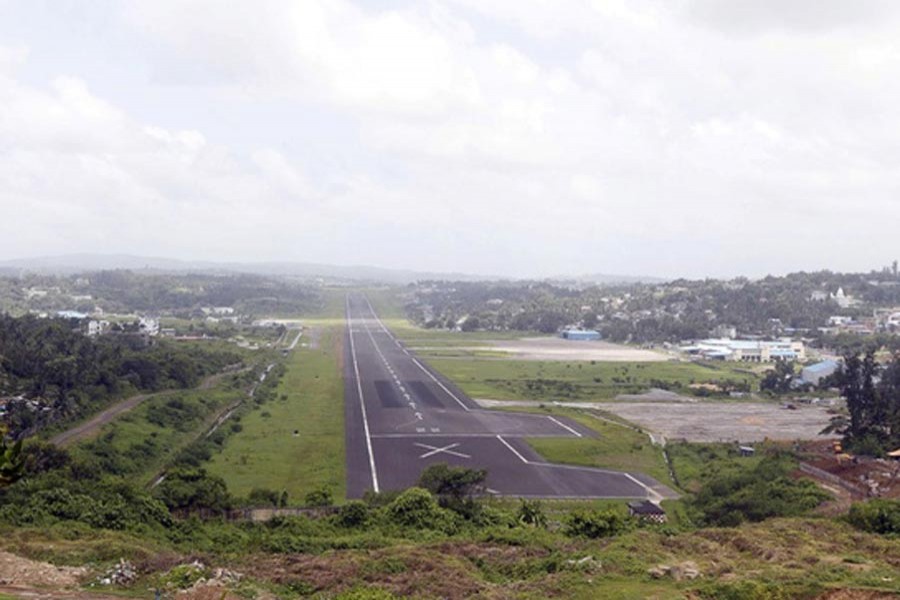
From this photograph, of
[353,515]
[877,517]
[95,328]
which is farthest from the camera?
[95,328]

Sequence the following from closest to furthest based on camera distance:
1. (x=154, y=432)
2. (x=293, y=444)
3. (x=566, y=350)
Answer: (x=293, y=444)
(x=154, y=432)
(x=566, y=350)

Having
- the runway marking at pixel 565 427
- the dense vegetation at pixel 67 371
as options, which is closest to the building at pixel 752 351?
the runway marking at pixel 565 427

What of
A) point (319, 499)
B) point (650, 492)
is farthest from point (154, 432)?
point (650, 492)

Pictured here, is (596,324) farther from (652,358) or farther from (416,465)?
(416,465)

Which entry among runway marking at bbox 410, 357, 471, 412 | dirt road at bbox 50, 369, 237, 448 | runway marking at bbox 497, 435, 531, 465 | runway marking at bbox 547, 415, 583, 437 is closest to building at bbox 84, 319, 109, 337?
runway marking at bbox 410, 357, 471, 412

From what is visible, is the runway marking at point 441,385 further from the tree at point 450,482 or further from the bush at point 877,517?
the bush at point 877,517

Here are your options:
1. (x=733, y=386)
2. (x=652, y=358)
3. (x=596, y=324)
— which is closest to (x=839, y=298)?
(x=596, y=324)

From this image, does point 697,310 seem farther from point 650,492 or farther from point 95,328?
point 650,492
